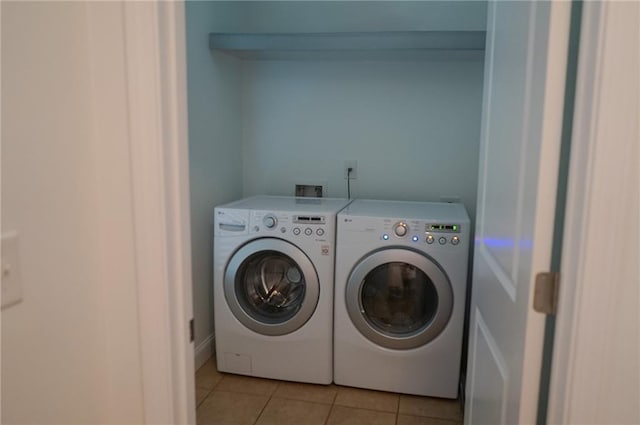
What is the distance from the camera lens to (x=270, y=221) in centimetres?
248

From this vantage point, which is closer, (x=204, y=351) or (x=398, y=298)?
(x=398, y=298)

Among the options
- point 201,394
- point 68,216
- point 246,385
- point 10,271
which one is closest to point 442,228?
point 246,385

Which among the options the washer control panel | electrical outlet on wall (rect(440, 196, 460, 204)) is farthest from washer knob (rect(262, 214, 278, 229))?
electrical outlet on wall (rect(440, 196, 460, 204))

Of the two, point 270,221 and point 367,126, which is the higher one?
point 367,126

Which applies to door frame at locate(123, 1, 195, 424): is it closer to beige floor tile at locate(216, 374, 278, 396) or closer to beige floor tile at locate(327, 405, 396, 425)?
beige floor tile at locate(327, 405, 396, 425)

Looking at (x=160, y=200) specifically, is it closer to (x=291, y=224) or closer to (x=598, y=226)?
(x=598, y=226)

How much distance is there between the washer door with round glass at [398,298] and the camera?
2.38 meters

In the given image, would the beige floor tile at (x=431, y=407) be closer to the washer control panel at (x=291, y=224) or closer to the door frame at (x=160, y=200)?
the washer control panel at (x=291, y=224)

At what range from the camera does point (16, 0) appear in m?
0.76

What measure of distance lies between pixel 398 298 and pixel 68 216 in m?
1.86

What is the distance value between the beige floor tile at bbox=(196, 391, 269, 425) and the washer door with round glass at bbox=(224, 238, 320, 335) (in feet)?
1.07

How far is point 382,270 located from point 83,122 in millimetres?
1777

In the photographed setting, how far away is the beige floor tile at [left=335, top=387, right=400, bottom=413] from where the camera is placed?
2451mm

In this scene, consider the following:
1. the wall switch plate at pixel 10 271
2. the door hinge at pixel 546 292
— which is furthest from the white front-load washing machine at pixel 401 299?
the wall switch plate at pixel 10 271
